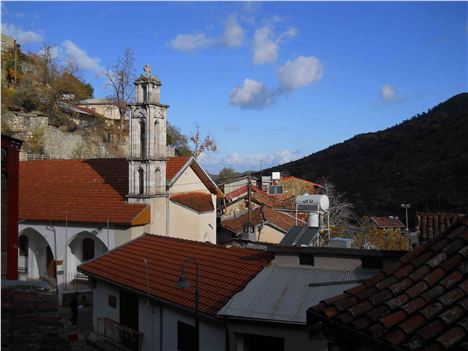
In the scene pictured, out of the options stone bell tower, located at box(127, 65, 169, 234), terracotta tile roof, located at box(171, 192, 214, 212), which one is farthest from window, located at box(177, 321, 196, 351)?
terracotta tile roof, located at box(171, 192, 214, 212)

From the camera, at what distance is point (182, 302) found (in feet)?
37.1

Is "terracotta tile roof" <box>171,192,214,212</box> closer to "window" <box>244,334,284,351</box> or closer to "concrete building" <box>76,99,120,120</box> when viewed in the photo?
"window" <box>244,334,284,351</box>

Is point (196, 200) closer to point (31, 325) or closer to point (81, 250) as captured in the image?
point (81, 250)

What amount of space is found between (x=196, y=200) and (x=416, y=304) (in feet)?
73.4

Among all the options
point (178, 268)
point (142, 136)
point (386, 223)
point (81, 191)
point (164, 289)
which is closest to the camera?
point (164, 289)

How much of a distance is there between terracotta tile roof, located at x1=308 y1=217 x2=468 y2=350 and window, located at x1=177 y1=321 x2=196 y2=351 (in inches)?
274

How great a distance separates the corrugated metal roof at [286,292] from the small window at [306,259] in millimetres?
143

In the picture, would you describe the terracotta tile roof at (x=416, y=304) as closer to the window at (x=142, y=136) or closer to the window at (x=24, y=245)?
the window at (x=142, y=136)

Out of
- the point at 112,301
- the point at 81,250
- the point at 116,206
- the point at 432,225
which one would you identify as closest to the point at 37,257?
the point at 81,250

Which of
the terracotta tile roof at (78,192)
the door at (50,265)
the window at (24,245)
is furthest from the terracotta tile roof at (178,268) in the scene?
the window at (24,245)

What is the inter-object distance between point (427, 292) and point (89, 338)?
13244mm

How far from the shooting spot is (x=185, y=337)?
11.4 meters

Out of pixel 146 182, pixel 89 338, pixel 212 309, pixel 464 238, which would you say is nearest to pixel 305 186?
pixel 146 182

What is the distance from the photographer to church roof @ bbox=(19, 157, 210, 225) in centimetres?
2295
